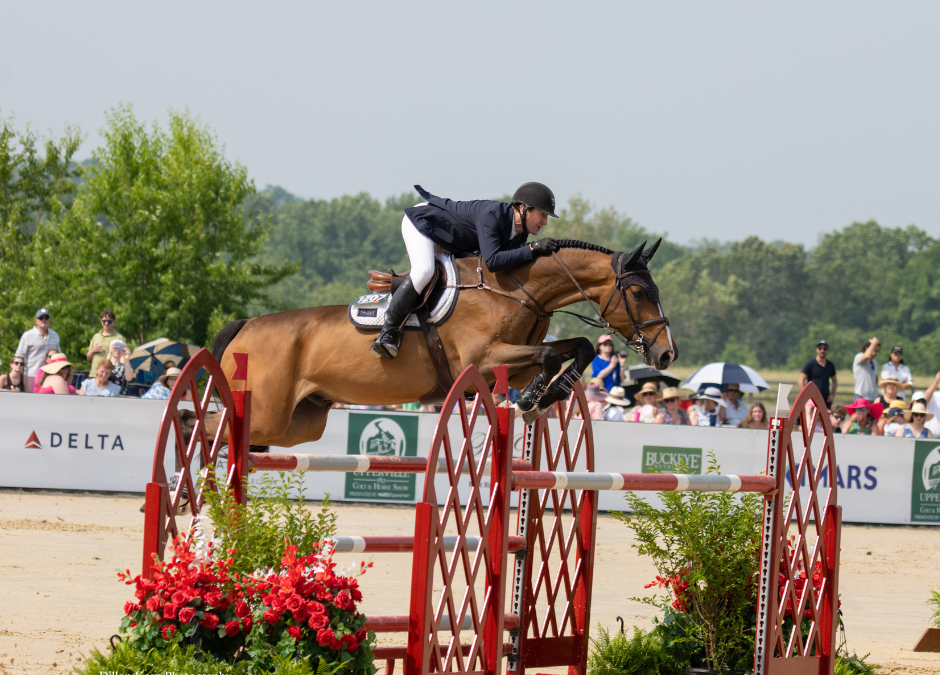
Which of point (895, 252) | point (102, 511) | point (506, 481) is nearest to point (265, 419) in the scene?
point (506, 481)

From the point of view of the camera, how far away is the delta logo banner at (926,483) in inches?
480

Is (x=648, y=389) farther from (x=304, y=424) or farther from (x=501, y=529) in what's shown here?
(x=501, y=529)

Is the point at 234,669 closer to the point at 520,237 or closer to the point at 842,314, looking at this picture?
the point at 520,237

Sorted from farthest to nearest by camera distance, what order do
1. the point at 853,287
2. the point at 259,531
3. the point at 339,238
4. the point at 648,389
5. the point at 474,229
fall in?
the point at 339,238 < the point at 853,287 < the point at 648,389 < the point at 474,229 < the point at 259,531

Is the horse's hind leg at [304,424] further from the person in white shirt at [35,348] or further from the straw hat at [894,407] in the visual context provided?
the straw hat at [894,407]

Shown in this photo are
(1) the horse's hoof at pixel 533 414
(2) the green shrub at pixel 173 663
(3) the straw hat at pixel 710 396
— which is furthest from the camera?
Answer: (3) the straw hat at pixel 710 396

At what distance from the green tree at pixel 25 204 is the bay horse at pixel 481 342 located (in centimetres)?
1524

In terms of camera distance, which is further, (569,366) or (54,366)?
(54,366)

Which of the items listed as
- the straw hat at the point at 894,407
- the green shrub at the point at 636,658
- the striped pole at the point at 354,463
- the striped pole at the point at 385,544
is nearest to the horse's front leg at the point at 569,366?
the striped pole at the point at 354,463

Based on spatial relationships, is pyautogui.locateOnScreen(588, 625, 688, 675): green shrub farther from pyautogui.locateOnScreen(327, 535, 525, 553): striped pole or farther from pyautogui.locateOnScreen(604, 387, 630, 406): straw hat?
pyautogui.locateOnScreen(604, 387, 630, 406): straw hat

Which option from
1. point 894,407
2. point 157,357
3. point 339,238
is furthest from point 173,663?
point 339,238

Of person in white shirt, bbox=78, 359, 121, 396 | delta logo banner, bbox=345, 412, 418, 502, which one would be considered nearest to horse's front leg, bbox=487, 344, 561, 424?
delta logo banner, bbox=345, 412, 418, 502

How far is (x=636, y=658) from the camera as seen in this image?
15.3ft

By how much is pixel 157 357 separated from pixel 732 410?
23.4 feet
